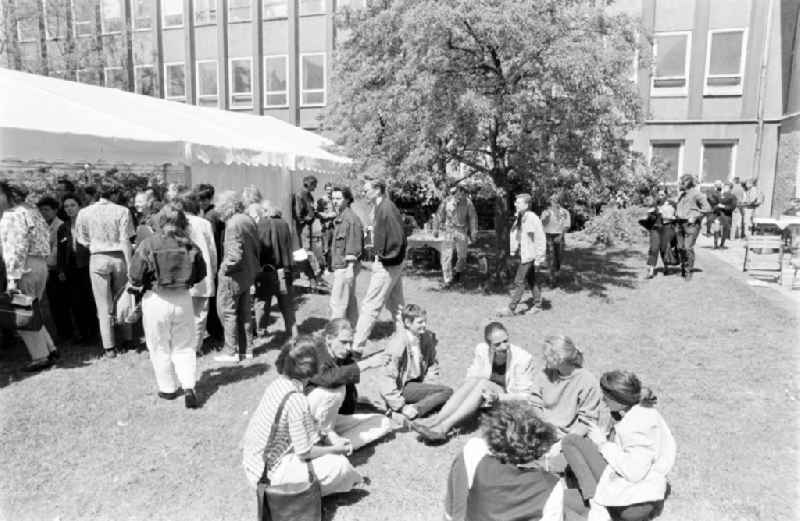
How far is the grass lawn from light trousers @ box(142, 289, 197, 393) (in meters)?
0.29

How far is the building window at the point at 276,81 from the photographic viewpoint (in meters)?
25.5

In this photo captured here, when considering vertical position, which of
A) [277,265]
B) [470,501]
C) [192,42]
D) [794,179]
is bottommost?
[470,501]

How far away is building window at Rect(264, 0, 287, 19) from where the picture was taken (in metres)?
25.3

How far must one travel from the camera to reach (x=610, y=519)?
3.28 m

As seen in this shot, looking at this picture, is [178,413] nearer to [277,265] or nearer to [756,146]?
[277,265]

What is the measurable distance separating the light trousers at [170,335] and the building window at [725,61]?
20776mm

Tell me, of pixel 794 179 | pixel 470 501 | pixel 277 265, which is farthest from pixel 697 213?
pixel 794 179

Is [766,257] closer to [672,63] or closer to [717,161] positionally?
[717,161]

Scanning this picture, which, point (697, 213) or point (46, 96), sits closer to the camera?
point (46, 96)

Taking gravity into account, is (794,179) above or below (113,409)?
above

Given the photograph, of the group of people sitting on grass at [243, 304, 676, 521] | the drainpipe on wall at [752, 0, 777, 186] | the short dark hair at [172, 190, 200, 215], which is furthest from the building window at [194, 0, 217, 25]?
the group of people sitting on grass at [243, 304, 676, 521]

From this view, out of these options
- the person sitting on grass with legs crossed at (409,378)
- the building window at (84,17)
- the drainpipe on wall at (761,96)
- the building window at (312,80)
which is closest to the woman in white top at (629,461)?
the person sitting on grass with legs crossed at (409,378)

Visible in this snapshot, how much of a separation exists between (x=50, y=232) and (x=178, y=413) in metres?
3.05

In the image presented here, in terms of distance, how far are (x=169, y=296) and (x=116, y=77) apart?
25.5 meters
